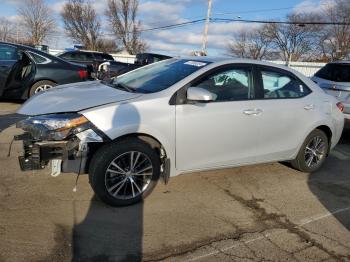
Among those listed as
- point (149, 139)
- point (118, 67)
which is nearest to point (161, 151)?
point (149, 139)

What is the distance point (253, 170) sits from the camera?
6371 millimetres

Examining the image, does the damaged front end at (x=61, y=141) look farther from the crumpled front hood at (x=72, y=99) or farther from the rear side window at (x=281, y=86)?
the rear side window at (x=281, y=86)

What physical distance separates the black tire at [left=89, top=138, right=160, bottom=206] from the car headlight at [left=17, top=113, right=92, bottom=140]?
33 cm

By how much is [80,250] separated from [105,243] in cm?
→ 25

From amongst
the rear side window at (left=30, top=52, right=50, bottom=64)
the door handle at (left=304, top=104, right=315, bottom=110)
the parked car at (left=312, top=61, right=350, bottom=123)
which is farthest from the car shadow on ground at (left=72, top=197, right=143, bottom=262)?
the rear side window at (left=30, top=52, right=50, bottom=64)

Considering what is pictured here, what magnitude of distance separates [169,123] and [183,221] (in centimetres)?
106

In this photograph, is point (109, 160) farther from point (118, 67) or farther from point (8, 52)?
point (118, 67)

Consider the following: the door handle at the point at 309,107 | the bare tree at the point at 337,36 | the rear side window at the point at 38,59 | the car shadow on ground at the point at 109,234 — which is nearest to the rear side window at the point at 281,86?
the door handle at the point at 309,107

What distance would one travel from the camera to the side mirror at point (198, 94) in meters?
4.80

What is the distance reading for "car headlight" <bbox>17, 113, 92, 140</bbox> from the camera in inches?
171

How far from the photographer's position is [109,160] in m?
4.46

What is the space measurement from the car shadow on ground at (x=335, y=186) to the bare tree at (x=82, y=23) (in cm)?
5676

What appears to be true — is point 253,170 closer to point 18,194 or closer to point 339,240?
point 339,240

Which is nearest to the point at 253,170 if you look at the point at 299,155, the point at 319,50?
the point at 299,155
